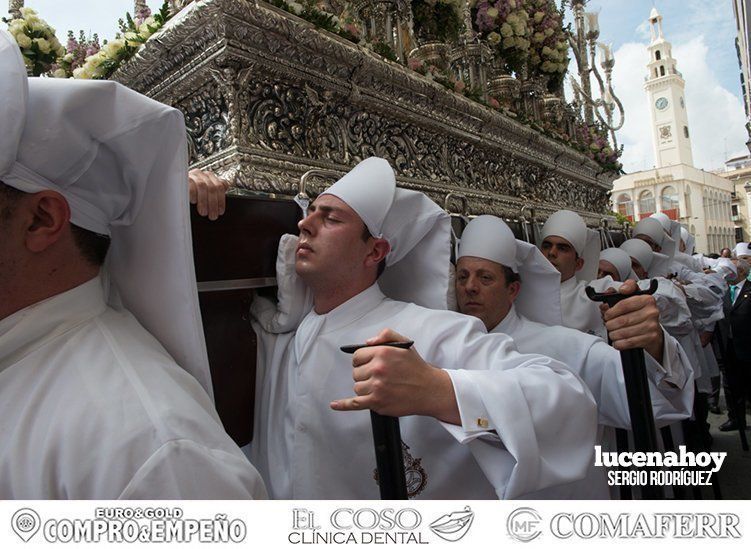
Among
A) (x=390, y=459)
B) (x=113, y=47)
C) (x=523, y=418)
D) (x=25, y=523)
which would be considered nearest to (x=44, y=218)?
(x=25, y=523)

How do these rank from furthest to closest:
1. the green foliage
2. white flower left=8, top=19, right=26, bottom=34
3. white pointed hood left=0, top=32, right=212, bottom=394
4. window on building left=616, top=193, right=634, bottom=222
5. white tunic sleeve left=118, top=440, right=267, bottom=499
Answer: window on building left=616, top=193, right=634, bottom=222 → the green foliage → white flower left=8, top=19, right=26, bottom=34 → white pointed hood left=0, top=32, right=212, bottom=394 → white tunic sleeve left=118, top=440, right=267, bottom=499

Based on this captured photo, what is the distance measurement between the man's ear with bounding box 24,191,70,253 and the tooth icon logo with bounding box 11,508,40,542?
365mm

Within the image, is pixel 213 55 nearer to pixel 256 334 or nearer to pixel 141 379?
pixel 256 334

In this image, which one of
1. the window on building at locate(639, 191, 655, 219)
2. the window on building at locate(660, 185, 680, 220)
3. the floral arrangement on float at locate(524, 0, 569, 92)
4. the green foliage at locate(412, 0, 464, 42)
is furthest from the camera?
the window on building at locate(639, 191, 655, 219)

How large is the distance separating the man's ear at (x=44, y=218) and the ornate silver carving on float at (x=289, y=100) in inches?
28.2

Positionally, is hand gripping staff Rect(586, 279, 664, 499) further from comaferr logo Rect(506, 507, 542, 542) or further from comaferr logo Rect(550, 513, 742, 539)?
comaferr logo Rect(506, 507, 542, 542)

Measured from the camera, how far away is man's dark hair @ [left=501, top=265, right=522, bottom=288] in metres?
1.87

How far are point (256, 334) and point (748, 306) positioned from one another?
136 inches

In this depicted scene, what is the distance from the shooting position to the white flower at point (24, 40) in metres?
2.07

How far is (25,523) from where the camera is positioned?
68 centimetres

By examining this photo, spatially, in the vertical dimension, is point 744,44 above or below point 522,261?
above

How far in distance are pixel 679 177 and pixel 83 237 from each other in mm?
4947

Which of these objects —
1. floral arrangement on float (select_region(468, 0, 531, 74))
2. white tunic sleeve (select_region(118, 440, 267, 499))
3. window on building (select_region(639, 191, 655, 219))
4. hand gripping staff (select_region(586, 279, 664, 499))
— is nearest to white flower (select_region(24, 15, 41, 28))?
white tunic sleeve (select_region(118, 440, 267, 499))

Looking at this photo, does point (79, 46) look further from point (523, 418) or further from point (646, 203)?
point (646, 203)
